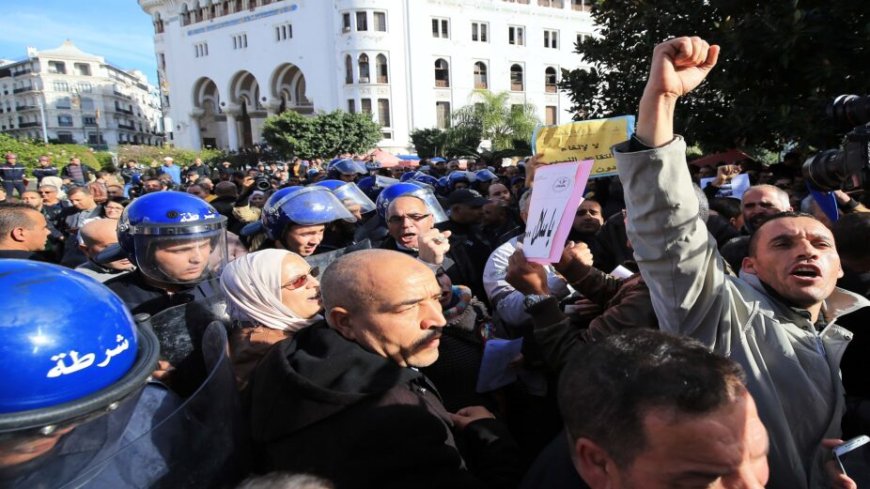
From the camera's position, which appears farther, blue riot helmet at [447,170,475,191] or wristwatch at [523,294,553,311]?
blue riot helmet at [447,170,475,191]

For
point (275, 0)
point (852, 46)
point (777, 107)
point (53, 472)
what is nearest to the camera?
point (53, 472)

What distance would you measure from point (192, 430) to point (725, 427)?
42.1 inches

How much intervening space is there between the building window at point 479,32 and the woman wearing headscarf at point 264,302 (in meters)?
45.0

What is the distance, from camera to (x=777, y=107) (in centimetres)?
777

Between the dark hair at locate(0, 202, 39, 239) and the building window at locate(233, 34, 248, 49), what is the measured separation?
4900 cm

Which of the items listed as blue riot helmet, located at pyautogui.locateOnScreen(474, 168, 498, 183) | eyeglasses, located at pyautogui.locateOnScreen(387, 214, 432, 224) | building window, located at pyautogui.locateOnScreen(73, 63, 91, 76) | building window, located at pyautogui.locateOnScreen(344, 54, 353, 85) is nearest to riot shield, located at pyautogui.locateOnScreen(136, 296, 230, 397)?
eyeglasses, located at pyautogui.locateOnScreen(387, 214, 432, 224)

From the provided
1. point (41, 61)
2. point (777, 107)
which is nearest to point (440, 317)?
point (777, 107)

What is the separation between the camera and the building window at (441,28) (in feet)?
141

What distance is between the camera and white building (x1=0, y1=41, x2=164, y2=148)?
90000mm

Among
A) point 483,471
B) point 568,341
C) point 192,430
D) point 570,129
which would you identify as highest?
point 570,129

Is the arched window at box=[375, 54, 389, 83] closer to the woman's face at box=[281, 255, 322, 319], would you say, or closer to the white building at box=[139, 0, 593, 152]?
the white building at box=[139, 0, 593, 152]

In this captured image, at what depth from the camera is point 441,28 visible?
1695 inches

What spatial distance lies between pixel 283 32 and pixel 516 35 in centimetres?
1854

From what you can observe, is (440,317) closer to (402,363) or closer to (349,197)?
(402,363)
